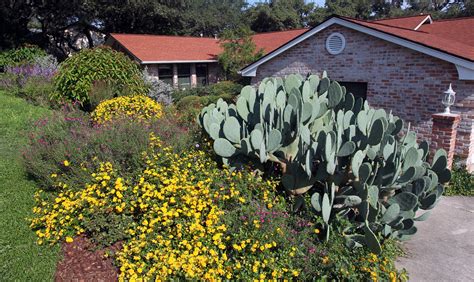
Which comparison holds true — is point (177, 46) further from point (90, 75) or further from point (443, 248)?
point (443, 248)

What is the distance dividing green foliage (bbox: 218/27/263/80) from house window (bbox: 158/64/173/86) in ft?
11.0

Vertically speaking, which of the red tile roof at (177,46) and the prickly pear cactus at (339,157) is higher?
the red tile roof at (177,46)

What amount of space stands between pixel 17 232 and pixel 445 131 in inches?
300

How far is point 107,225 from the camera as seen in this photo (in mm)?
3854

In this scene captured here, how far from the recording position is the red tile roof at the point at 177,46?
18312mm

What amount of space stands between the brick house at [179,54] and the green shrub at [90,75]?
6.69 m

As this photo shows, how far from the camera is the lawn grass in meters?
3.52

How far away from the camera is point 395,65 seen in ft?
29.2

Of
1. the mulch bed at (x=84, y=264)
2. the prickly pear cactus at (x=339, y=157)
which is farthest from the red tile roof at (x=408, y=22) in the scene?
the mulch bed at (x=84, y=264)

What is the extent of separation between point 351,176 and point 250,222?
1618 mm

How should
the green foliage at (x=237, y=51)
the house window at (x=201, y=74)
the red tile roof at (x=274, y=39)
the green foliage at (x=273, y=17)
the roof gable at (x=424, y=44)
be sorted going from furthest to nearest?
the green foliage at (x=273, y=17) → the house window at (x=201, y=74) → the red tile roof at (x=274, y=39) → the green foliage at (x=237, y=51) → the roof gable at (x=424, y=44)

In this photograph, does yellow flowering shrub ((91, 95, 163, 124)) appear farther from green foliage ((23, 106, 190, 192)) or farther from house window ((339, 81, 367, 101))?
house window ((339, 81, 367, 101))

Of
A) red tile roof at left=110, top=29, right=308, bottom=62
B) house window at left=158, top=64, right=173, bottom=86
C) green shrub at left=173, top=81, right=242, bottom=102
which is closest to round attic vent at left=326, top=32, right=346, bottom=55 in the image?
green shrub at left=173, top=81, right=242, bottom=102

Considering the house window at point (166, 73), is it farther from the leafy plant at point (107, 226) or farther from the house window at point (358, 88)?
the leafy plant at point (107, 226)
